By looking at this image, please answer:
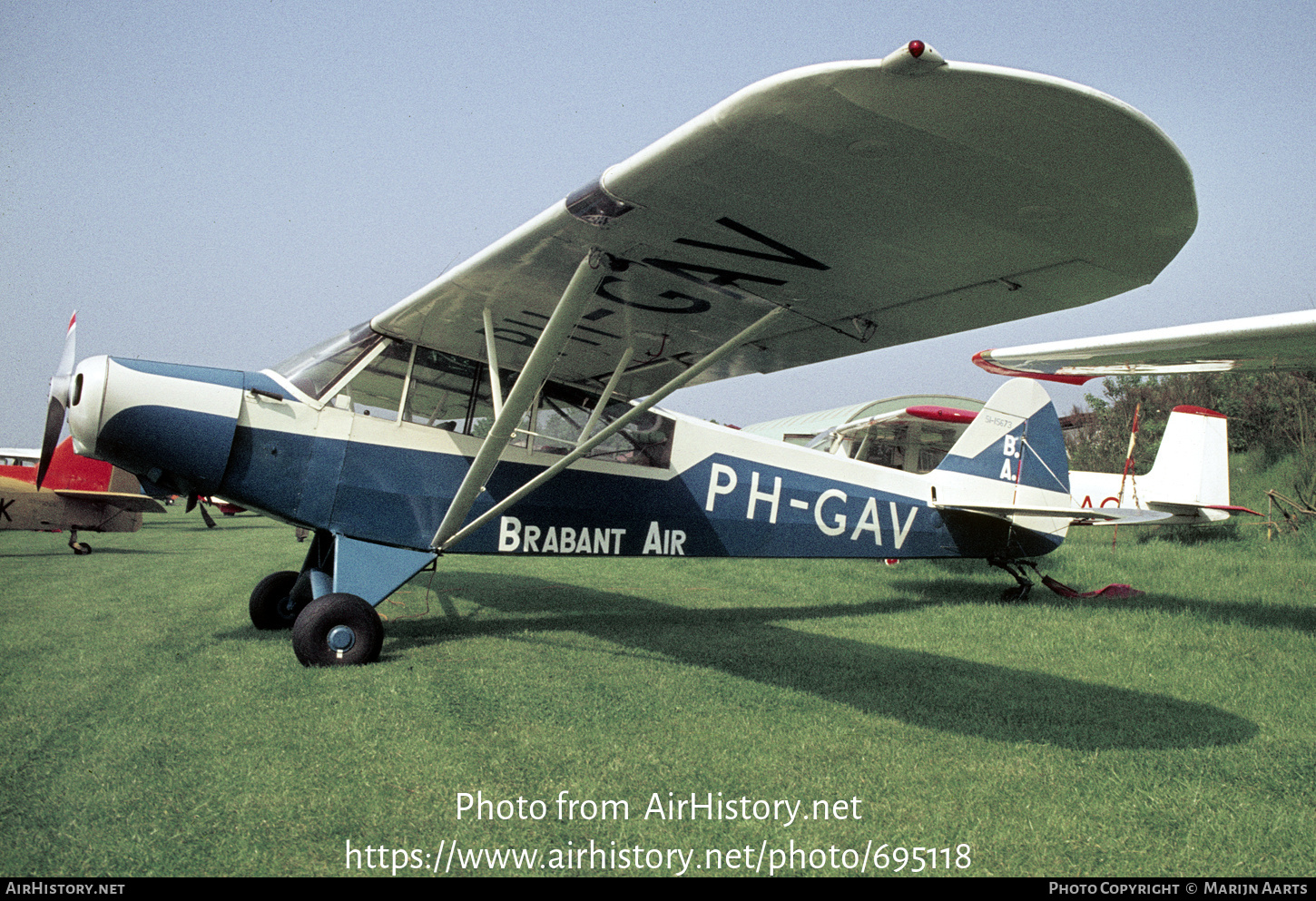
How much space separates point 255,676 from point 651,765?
2500mm

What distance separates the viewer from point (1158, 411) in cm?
2406

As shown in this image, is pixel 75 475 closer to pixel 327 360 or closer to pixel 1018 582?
pixel 327 360

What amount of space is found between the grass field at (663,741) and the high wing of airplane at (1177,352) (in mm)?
2315

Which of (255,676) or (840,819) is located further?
(255,676)

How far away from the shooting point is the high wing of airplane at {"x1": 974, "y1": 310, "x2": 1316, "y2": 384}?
5648mm

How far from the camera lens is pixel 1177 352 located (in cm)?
632

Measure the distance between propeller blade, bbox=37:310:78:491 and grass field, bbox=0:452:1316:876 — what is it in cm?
137

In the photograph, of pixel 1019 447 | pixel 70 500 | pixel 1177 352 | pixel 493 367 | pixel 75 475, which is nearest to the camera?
pixel 493 367

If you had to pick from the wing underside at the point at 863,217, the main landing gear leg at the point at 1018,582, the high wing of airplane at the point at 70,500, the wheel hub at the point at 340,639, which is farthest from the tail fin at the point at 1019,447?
the high wing of airplane at the point at 70,500

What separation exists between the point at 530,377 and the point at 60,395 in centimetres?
309

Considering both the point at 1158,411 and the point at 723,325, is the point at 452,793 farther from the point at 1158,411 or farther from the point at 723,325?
the point at 1158,411

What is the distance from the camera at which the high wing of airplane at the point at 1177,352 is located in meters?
5.65

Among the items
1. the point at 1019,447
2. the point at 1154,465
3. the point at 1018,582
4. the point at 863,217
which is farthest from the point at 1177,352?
the point at 1154,465

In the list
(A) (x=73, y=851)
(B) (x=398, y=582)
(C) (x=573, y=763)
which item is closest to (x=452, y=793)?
(C) (x=573, y=763)
